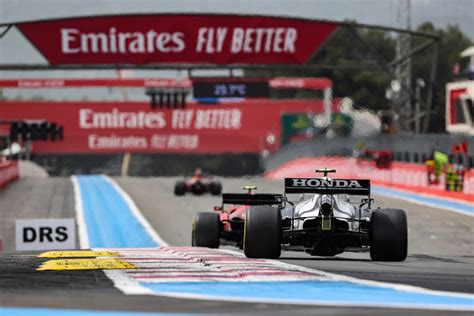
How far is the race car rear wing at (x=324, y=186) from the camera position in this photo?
13930 millimetres

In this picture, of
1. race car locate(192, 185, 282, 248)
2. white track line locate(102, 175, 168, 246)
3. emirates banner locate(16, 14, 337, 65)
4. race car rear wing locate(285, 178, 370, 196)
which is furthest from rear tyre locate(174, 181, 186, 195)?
race car rear wing locate(285, 178, 370, 196)

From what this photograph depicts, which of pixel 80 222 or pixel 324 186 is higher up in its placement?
pixel 324 186

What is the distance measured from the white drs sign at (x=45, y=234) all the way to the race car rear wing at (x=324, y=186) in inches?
439

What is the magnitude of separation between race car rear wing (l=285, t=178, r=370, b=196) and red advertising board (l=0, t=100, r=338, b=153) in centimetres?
7726

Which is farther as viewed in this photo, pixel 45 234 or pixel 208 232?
pixel 45 234

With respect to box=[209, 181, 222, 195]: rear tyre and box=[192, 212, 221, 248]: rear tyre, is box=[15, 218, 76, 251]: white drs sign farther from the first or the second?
box=[209, 181, 222, 195]: rear tyre

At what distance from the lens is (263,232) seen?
13.7 metres

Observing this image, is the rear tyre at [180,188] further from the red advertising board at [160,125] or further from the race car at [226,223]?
the red advertising board at [160,125]

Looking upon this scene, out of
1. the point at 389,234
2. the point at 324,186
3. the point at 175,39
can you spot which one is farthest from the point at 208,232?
the point at 175,39

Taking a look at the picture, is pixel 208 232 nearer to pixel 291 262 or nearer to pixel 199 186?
pixel 291 262

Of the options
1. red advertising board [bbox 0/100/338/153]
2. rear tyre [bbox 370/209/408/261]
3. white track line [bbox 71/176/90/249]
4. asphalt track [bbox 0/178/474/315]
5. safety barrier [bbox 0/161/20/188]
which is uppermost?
red advertising board [bbox 0/100/338/153]

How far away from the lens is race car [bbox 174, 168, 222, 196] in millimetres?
41625

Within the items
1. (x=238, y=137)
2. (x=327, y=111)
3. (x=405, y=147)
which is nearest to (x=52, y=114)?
(x=238, y=137)

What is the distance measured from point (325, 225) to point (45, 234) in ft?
39.8
